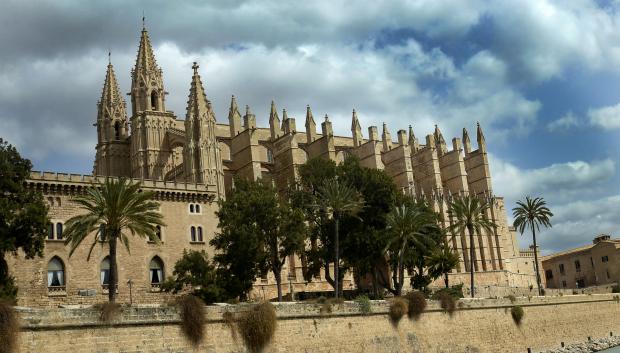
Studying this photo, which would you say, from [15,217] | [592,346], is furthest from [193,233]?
[592,346]

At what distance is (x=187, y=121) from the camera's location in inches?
2288

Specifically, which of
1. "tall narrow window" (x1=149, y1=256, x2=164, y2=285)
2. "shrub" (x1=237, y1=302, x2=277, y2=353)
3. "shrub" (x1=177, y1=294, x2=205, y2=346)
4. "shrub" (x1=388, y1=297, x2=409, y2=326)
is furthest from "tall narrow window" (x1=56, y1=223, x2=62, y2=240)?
"shrub" (x1=388, y1=297, x2=409, y2=326)

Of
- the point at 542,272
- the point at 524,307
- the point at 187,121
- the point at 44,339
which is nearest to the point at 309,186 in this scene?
the point at 187,121

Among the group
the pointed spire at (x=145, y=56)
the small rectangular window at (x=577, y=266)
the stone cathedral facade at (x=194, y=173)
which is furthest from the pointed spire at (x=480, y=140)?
the pointed spire at (x=145, y=56)

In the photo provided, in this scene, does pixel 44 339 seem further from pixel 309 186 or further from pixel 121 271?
pixel 309 186

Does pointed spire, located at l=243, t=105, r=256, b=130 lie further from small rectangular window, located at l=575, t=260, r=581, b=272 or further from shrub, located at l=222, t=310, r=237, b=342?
small rectangular window, located at l=575, t=260, r=581, b=272

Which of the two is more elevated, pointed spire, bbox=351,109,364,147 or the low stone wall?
pointed spire, bbox=351,109,364,147

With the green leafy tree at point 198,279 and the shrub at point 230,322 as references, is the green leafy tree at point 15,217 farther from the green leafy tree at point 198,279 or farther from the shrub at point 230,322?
the shrub at point 230,322

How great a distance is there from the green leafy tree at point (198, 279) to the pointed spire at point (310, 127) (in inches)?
1313

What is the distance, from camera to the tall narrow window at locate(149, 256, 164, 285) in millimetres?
47219

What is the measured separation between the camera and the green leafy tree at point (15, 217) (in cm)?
3456

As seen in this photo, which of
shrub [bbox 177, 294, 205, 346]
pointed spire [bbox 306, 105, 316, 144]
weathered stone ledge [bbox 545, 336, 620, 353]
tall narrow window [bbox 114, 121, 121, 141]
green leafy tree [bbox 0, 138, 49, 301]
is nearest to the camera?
shrub [bbox 177, 294, 205, 346]

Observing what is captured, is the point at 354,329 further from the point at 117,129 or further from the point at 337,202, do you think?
the point at 117,129

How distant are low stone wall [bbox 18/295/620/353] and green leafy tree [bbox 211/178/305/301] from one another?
10775 millimetres
